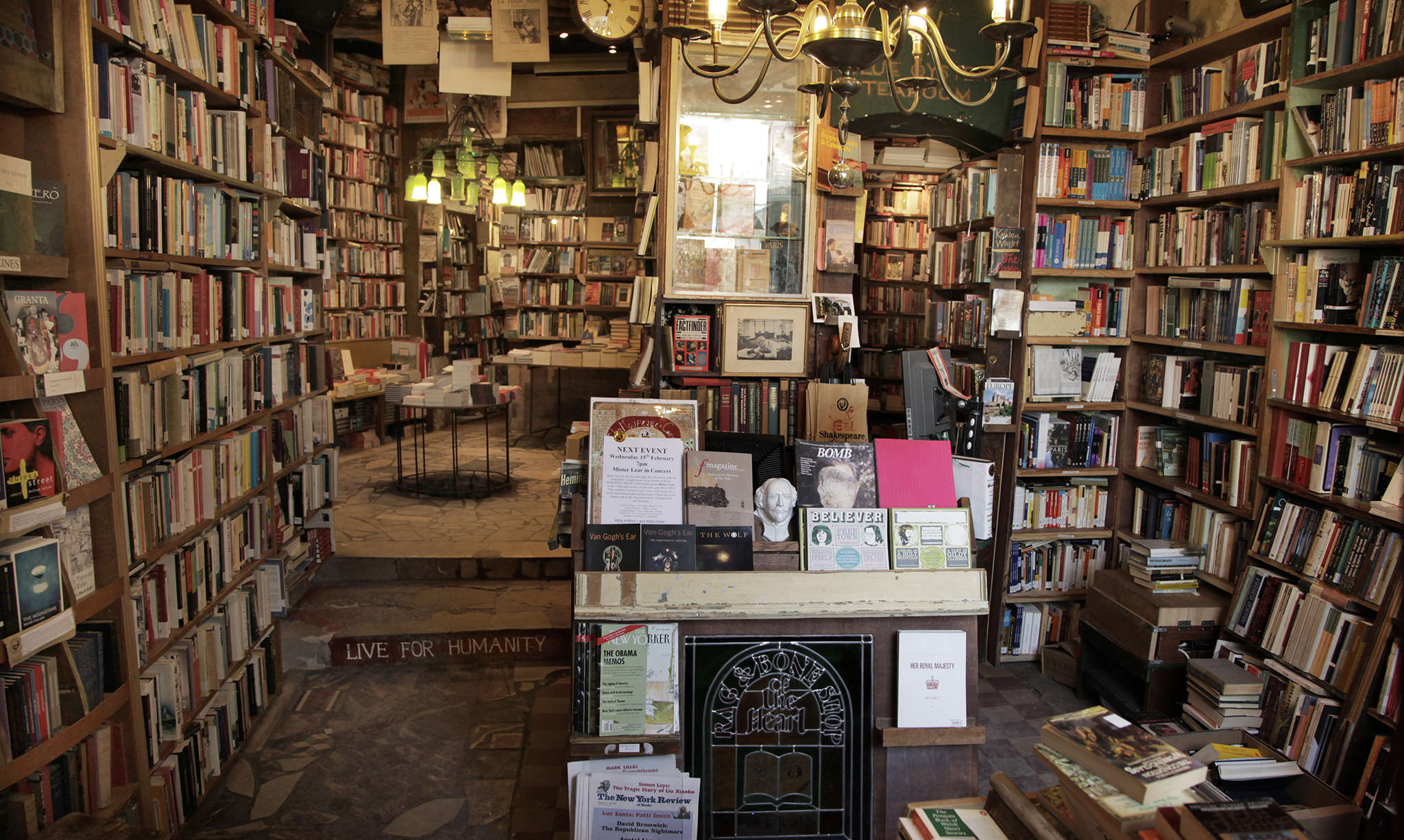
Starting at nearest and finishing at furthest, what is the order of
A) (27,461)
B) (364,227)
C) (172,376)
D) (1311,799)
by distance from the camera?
(1311,799), (27,461), (172,376), (364,227)

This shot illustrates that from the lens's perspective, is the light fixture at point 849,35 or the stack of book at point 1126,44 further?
the stack of book at point 1126,44

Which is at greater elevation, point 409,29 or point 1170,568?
point 409,29

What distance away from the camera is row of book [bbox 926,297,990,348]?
166 inches

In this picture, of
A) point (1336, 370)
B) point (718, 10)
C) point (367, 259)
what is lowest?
point (1336, 370)

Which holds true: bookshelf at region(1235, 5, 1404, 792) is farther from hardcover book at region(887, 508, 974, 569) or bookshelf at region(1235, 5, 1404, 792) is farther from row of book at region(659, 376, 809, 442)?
row of book at region(659, 376, 809, 442)

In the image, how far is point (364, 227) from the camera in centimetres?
870

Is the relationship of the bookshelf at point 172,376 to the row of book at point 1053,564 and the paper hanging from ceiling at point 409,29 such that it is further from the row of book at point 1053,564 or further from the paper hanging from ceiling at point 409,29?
the row of book at point 1053,564

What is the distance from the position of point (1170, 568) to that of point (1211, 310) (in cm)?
114

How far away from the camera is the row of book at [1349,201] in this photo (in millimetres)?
2834

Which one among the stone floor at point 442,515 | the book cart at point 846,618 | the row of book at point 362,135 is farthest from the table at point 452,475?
the book cart at point 846,618

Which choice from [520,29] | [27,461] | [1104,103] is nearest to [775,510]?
[27,461]

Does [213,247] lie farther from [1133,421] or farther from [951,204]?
[1133,421]

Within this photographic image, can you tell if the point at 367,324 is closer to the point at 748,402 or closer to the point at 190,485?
the point at 748,402

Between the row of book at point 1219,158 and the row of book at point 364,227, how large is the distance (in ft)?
22.0
